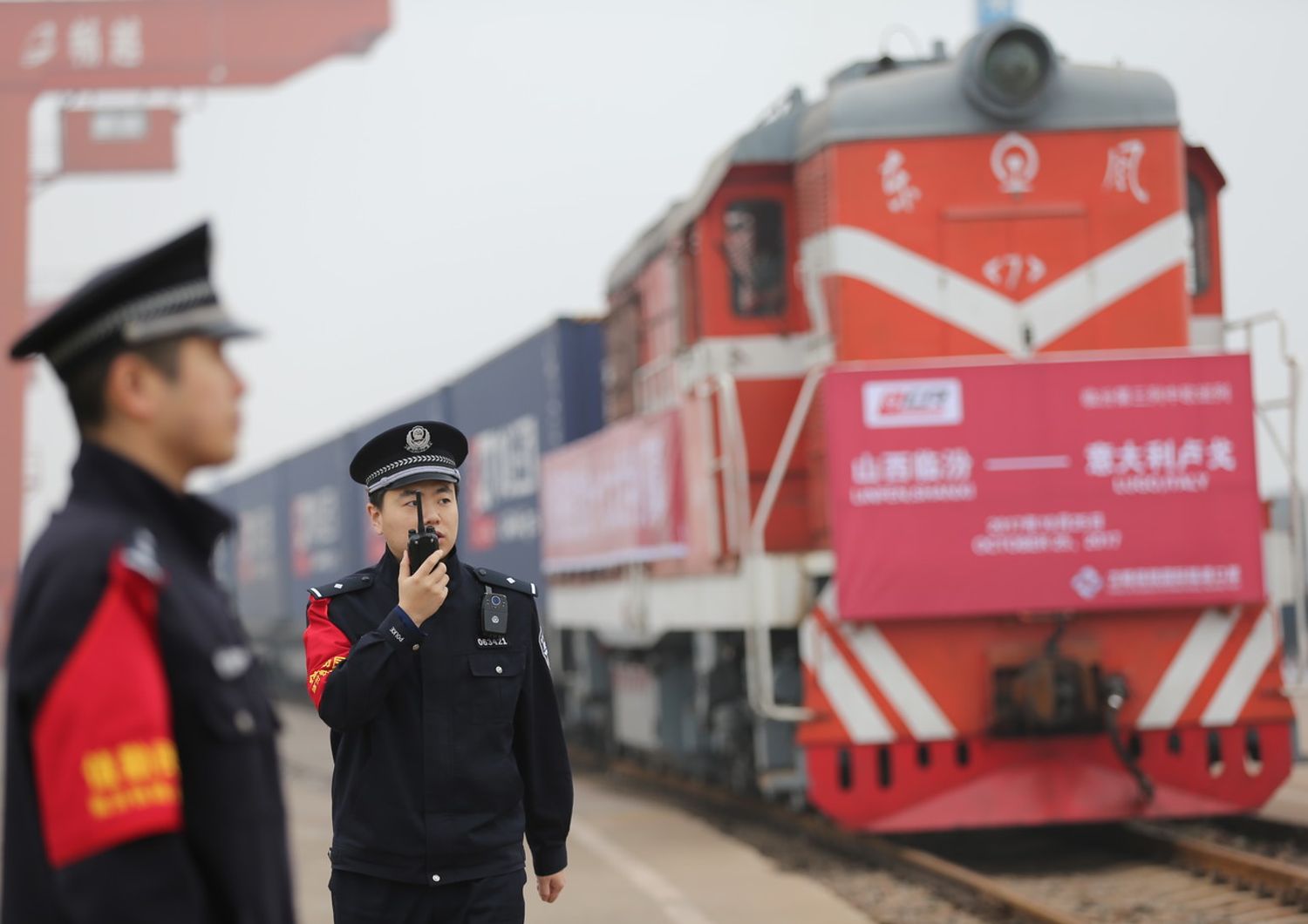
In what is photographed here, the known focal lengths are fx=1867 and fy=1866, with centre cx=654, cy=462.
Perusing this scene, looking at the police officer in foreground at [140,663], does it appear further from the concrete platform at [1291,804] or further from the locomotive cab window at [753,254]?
the concrete platform at [1291,804]

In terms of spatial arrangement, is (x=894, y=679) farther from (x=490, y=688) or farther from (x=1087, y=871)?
(x=490, y=688)

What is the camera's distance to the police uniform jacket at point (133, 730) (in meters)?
2.15

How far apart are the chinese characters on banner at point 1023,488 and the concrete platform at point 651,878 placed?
1384mm

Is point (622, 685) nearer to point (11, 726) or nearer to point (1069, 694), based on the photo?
point (1069, 694)

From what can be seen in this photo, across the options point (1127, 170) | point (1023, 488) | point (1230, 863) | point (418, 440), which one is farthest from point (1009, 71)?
point (418, 440)

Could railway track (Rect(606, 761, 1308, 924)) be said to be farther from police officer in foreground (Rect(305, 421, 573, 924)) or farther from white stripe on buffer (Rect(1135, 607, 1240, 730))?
police officer in foreground (Rect(305, 421, 573, 924))

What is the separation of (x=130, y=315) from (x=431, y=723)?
61.9 inches

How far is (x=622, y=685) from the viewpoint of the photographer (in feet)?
41.5

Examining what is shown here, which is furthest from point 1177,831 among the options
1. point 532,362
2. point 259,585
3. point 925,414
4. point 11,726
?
point 259,585

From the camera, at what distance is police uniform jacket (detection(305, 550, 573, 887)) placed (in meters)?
3.71

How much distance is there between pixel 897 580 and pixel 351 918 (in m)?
5.13

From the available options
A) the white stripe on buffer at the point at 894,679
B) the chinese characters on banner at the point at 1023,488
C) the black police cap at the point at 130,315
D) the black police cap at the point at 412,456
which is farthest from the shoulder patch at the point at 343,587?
the white stripe on buffer at the point at 894,679

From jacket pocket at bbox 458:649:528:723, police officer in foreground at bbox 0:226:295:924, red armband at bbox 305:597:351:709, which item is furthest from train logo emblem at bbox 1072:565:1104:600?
police officer in foreground at bbox 0:226:295:924

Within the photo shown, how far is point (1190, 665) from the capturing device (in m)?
8.73
